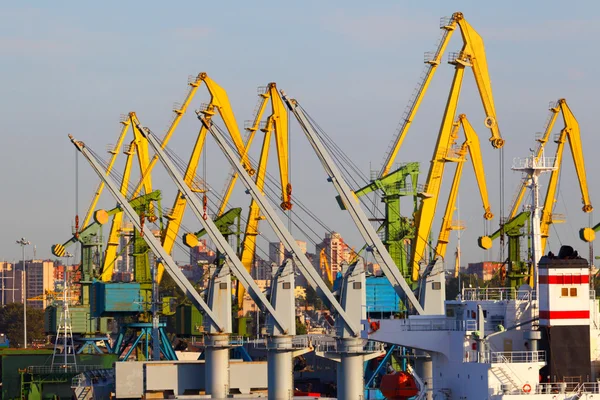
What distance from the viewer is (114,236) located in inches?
3974

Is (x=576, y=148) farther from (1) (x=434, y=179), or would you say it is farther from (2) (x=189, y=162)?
(2) (x=189, y=162)

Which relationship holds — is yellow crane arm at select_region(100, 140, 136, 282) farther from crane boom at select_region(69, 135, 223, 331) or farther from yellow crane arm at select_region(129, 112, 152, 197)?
crane boom at select_region(69, 135, 223, 331)

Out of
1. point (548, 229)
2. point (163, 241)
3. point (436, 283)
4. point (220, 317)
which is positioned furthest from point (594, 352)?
point (163, 241)

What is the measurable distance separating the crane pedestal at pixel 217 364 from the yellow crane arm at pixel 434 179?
1181 centimetres

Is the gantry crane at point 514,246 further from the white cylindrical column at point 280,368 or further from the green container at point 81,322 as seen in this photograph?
the green container at point 81,322

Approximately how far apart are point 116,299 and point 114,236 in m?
11.8

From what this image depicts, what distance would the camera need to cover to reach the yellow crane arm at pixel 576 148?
295 ft

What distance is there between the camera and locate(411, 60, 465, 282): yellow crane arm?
80.7m

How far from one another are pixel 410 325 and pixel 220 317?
122 feet

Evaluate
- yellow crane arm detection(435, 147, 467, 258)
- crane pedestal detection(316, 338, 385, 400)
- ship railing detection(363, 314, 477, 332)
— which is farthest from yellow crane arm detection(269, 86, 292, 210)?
ship railing detection(363, 314, 477, 332)

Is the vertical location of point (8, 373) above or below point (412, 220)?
below

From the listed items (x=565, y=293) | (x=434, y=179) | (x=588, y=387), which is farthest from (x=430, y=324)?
(x=434, y=179)

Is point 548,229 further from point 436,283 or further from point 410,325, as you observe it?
point 410,325

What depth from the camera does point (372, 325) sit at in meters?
44.1
